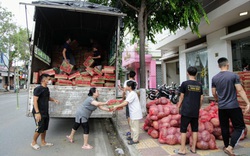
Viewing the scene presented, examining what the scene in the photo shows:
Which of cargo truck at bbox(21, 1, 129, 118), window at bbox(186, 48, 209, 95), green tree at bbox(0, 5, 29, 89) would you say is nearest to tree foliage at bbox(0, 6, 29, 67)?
green tree at bbox(0, 5, 29, 89)

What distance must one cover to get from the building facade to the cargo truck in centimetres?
488

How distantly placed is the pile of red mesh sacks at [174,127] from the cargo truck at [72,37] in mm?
1135

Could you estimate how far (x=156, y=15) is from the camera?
7566mm

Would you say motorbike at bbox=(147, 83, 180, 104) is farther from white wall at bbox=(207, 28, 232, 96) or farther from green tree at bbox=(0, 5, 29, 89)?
green tree at bbox=(0, 5, 29, 89)

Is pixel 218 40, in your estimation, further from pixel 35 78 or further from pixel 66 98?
pixel 35 78

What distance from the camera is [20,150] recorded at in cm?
382

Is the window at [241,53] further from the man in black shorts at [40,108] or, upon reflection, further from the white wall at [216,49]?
the man in black shorts at [40,108]

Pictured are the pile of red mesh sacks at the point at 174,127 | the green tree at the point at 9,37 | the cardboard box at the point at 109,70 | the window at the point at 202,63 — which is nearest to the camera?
the pile of red mesh sacks at the point at 174,127

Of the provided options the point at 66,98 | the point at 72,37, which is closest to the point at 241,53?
the point at 72,37

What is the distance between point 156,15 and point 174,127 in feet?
17.5

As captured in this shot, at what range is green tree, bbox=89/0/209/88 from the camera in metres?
6.33

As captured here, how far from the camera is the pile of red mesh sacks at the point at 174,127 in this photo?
11.1 ft

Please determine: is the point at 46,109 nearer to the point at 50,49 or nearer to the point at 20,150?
the point at 20,150

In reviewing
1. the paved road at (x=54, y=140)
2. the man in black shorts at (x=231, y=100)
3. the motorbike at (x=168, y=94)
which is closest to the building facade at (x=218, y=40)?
the motorbike at (x=168, y=94)
